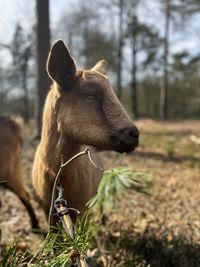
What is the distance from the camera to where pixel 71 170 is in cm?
333

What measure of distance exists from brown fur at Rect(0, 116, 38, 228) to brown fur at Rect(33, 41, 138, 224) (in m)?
1.86

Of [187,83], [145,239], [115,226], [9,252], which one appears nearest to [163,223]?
[115,226]

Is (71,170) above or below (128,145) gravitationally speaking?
below

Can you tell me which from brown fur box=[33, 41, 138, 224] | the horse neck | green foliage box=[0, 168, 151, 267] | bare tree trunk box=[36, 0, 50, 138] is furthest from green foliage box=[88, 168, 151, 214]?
bare tree trunk box=[36, 0, 50, 138]

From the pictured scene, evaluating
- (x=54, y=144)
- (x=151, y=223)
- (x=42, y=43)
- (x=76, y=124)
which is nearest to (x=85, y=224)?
(x=76, y=124)

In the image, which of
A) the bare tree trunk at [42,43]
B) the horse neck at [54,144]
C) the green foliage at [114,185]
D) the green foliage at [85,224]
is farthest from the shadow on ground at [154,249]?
the bare tree trunk at [42,43]

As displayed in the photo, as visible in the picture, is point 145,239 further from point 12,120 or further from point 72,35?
point 72,35

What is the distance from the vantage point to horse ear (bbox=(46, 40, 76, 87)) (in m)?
3.12

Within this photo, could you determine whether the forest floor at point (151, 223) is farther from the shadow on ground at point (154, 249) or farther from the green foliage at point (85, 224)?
the green foliage at point (85, 224)

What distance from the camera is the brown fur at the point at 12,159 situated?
17.8ft

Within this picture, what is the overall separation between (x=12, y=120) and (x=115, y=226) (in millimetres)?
2031

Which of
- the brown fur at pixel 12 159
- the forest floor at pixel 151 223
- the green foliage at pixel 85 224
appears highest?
the green foliage at pixel 85 224

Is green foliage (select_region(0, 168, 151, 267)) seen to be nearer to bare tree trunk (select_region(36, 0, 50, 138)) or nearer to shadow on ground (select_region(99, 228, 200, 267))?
shadow on ground (select_region(99, 228, 200, 267))

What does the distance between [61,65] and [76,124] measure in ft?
1.51
